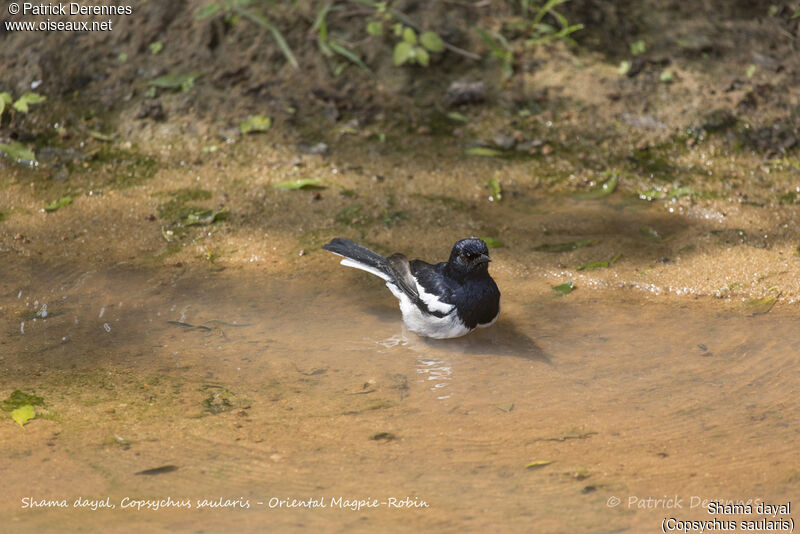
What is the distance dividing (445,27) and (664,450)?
5268mm

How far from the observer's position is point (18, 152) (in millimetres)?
6750

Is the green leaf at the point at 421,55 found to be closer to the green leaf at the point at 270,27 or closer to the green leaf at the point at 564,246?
the green leaf at the point at 270,27

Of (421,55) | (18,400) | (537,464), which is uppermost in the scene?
(421,55)

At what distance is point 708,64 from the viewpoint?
7.61 meters

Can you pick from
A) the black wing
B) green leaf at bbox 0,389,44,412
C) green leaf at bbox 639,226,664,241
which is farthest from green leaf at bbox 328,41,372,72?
green leaf at bbox 0,389,44,412

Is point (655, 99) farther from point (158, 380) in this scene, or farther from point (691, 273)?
point (158, 380)

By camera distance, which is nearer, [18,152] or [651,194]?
[651,194]

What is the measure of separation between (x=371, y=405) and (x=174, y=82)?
4431 millimetres

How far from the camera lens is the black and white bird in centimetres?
486

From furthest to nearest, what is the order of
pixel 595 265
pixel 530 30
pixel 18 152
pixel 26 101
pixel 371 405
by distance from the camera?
pixel 530 30, pixel 26 101, pixel 18 152, pixel 595 265, pixel 371 405

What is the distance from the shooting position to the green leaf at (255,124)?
705 cm

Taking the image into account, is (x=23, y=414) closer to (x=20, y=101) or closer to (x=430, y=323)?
(x=430, y=323)

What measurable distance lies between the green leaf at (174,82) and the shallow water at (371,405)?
255 centimetres

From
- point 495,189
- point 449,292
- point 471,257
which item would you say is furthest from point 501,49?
point 449,292
